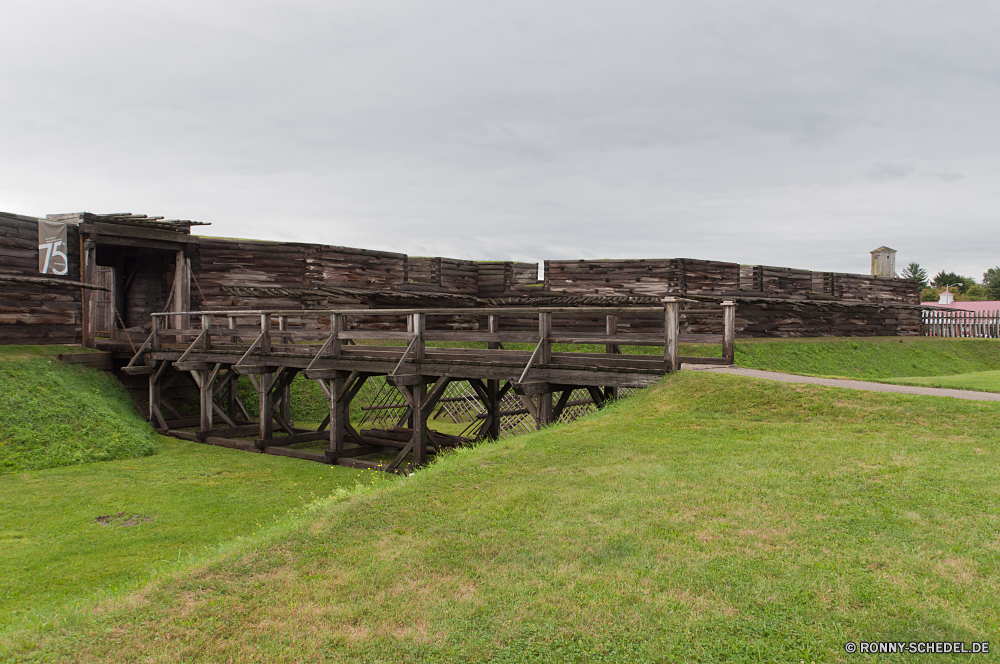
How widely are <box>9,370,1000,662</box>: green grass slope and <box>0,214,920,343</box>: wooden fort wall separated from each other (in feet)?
49.4

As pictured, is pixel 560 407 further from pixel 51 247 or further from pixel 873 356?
pixel 873 356

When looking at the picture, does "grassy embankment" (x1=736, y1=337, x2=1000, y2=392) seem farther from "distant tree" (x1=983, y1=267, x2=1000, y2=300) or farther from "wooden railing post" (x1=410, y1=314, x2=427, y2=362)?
"distant tree" (x1=983, y1=267, x2=1000, y2=300)

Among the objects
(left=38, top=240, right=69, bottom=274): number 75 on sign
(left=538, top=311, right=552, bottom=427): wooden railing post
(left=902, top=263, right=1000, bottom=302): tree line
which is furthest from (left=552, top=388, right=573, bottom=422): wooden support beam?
(left=902, top=263, right=1000, bottom=302): tree line

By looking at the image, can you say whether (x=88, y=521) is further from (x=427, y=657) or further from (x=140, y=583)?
(x=427, y=657)

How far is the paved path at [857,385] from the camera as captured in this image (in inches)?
405

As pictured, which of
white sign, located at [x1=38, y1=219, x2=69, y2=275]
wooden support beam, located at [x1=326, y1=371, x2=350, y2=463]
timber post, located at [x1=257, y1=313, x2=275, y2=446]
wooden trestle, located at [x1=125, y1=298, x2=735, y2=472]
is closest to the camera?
wooden trestle, located at [x1=125, y1=298, x2=735, y2=472]

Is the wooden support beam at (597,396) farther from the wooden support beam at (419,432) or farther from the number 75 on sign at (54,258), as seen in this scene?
the number 75 on sign at (54,258)

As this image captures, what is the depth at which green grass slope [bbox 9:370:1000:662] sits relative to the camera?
13.6ft

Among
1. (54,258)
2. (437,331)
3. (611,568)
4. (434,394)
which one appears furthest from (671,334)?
(54,258)

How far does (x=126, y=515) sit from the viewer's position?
1005 cm

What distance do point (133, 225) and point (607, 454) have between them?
19.6m

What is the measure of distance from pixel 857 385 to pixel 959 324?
34.2 metres

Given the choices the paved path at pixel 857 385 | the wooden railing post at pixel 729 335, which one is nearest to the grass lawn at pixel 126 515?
the paved path at pixel 857 385

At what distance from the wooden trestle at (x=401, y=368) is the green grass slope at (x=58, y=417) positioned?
1.34m
